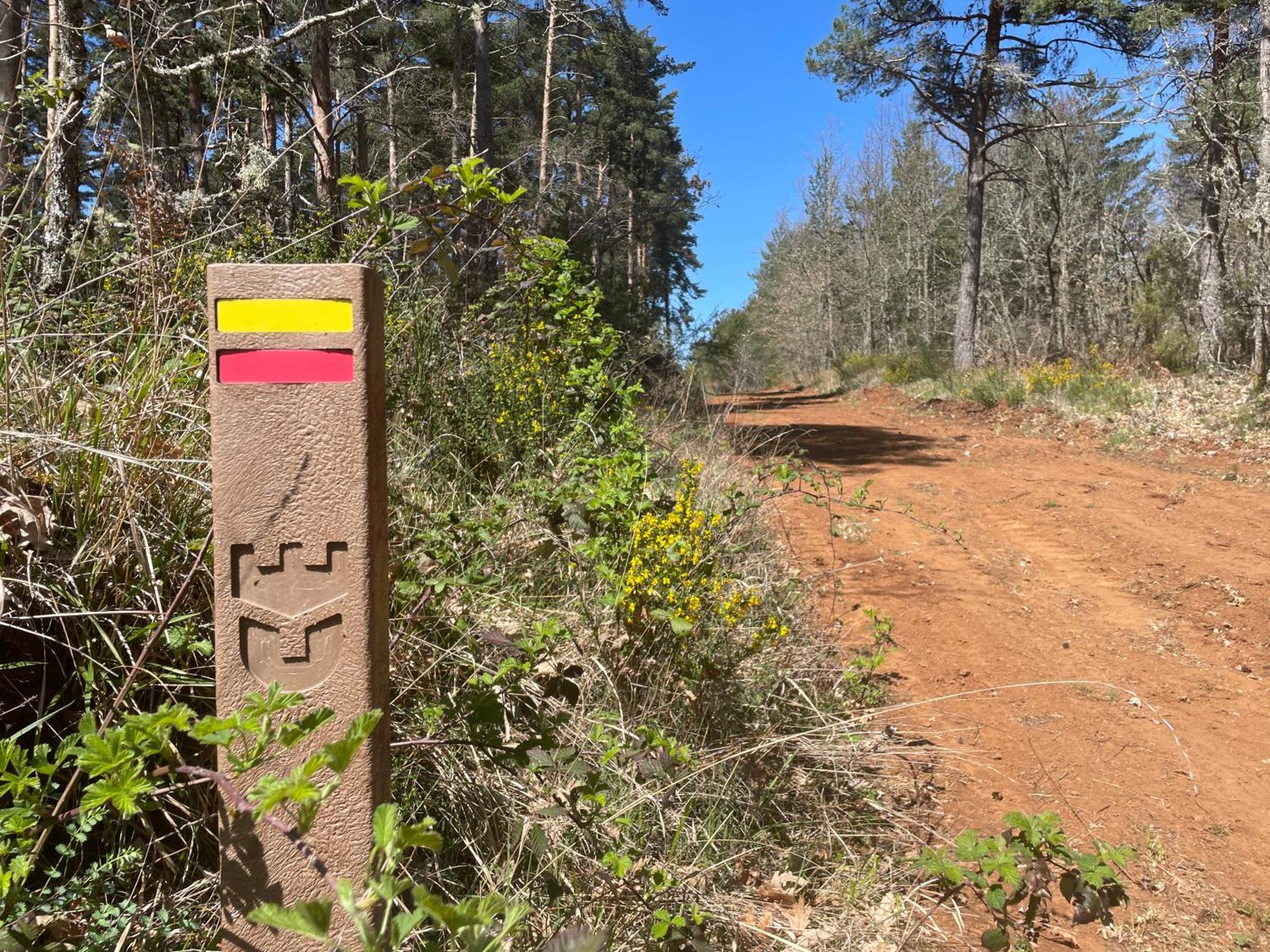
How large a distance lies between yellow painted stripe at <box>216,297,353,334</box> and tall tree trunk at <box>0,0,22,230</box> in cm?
99

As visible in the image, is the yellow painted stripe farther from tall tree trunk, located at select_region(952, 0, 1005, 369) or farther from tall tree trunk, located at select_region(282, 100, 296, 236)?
tall tree trunk, located at select_region(952, 0, 1005, 369)

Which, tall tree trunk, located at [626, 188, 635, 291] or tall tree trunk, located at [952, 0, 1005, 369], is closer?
tall tree trunk, located at [952, 0, 1005, 369]

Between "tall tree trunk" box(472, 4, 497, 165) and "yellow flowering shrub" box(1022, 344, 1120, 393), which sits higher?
"tall tree trunk" box(472, 4, 497, 165)

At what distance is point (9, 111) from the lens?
2527mm

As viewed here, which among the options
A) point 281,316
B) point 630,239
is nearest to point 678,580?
point 281,316

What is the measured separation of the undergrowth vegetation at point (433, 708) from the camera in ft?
4.44

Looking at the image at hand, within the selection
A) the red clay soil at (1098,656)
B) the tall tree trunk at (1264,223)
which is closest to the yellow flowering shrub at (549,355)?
the red clay soil at (1098,656)

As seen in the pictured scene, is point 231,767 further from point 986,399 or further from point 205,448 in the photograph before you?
point 986,399

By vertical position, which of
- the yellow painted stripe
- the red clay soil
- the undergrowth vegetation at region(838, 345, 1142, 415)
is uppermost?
the undergrowth vegetation at region(838, 345, 1142, 415)

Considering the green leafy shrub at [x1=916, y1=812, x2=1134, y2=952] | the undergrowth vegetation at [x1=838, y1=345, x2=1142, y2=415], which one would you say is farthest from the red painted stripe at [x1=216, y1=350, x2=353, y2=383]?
the undergrowth vegetation at [x1=838, y1=345, x2=1142, y2=415]

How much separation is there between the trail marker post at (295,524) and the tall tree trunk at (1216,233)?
43.5 feet

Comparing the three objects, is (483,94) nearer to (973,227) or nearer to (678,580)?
(973,227)

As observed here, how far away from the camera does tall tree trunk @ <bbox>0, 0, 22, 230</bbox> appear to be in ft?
7.49

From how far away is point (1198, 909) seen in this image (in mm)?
2336
